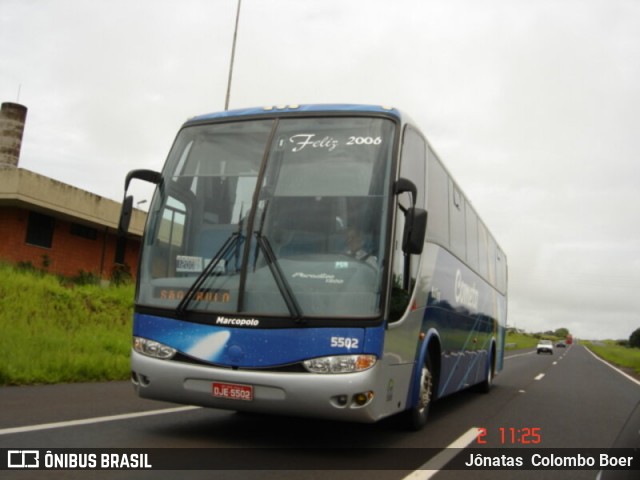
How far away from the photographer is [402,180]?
6.22 metres

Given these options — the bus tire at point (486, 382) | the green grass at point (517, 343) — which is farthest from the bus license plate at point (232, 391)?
the green grass at point (517, 343)

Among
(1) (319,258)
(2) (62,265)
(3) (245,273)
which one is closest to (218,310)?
(3) (245,273)

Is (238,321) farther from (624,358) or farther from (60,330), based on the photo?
(624,358)

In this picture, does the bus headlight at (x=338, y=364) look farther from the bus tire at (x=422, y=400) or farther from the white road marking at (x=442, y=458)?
the bus tire at (x=422, y=400)

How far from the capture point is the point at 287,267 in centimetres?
597

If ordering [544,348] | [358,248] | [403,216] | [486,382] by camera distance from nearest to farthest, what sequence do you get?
[358,248]
[403,216]
[486,382]
[544,348]

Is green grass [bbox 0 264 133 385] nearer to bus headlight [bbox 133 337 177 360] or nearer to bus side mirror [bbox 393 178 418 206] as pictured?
bus headlight [bbox 133 337 177 360]

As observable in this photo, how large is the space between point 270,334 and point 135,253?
92.5 ft

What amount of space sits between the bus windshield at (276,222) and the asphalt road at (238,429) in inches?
52.8

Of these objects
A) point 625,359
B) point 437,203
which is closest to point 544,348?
point 625,359

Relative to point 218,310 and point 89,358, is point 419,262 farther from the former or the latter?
point 89,358

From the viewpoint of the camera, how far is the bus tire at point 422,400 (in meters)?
7.48

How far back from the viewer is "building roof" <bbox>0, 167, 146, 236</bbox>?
22.8 meters

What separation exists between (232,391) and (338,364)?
982mm
